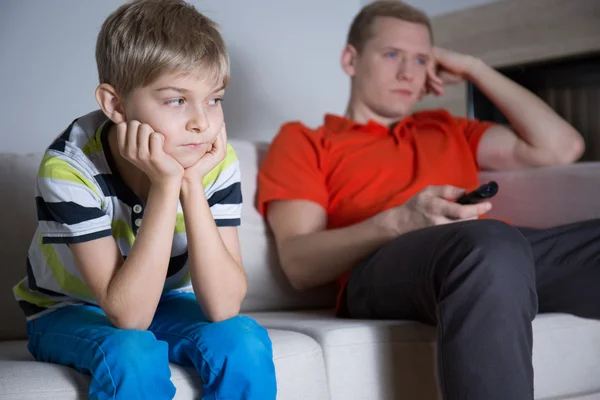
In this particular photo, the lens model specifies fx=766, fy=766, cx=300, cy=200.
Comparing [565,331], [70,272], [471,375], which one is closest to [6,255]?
[70,272]

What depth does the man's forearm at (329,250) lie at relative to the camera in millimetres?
1564

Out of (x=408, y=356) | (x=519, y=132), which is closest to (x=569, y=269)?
(x=408, y=356)

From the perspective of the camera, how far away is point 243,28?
229cm

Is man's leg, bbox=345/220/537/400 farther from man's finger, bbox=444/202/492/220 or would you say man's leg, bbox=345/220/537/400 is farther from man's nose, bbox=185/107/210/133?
man's nose, bbox=185/107/210/133

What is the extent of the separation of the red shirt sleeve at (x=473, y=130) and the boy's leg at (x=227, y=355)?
0.97m

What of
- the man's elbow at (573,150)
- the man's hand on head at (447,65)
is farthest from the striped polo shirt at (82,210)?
the man's elbow at (573,150)

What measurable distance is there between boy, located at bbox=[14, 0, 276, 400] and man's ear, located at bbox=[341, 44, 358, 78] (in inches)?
34.3

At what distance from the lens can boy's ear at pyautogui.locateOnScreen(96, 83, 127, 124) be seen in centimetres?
113

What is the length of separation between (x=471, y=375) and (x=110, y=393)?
1.69 ft

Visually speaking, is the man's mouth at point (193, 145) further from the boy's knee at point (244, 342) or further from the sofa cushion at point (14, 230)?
the sofa cushion at point (14, 230)

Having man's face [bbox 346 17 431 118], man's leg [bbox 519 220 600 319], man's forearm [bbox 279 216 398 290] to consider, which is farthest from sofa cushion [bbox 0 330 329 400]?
man's face [bbox 346 17 431 118]

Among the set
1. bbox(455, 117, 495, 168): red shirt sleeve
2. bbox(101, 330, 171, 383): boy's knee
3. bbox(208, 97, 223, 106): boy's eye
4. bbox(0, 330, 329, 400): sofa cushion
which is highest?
bbox(208, 97, 223, 106): boy's eye

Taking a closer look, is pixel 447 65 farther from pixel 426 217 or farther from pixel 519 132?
pixel 426 217

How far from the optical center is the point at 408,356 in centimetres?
134
